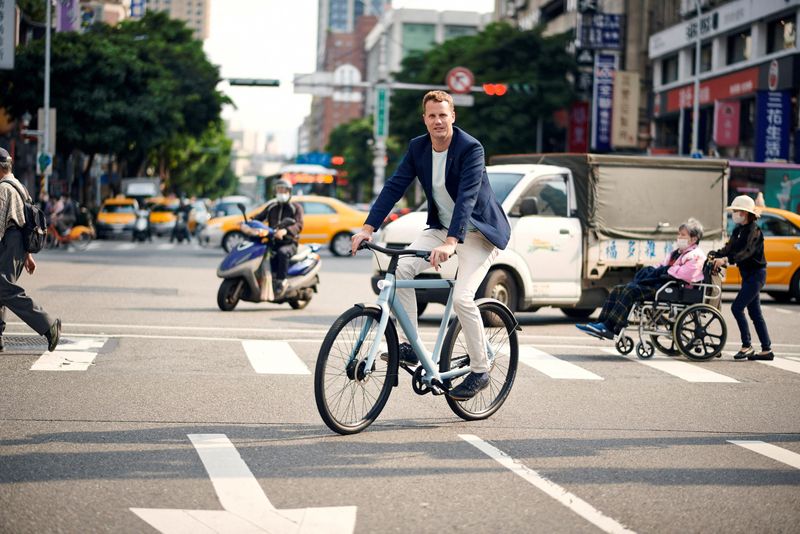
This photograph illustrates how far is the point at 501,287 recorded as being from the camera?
50.1ft

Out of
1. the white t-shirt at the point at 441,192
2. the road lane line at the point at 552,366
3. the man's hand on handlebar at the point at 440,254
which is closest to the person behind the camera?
the man's hand on handlebar at the point at 440,254

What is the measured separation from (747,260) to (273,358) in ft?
15.6

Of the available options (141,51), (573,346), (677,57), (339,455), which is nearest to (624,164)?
(573,346)

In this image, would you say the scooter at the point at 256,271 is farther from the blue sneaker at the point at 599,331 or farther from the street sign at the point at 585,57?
the street sign at the point at 585,57

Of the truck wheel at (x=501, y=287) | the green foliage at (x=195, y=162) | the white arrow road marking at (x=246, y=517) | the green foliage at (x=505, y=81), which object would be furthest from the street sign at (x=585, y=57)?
the white arrow road marking at (x=246, y=517)

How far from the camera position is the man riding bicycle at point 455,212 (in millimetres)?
7426

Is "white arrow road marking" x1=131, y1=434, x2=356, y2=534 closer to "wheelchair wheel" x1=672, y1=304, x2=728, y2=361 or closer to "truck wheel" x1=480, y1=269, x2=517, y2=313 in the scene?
"wheelchair wheel" x1=672, y1=304, x2=728, y2=361

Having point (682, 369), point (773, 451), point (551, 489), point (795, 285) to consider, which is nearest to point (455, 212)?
point (551, 489)

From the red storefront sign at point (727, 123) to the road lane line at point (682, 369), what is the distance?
36.1 metres

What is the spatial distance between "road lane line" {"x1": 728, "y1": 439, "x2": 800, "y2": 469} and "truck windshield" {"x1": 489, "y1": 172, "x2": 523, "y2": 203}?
26.5ft

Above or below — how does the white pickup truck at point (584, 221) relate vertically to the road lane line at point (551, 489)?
above

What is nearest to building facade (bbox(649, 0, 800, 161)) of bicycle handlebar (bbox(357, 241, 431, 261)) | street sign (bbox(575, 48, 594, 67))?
street sign (bbox(575, 48, 594, 67))

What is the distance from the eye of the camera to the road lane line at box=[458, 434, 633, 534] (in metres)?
5.45

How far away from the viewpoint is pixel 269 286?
54.3ft
